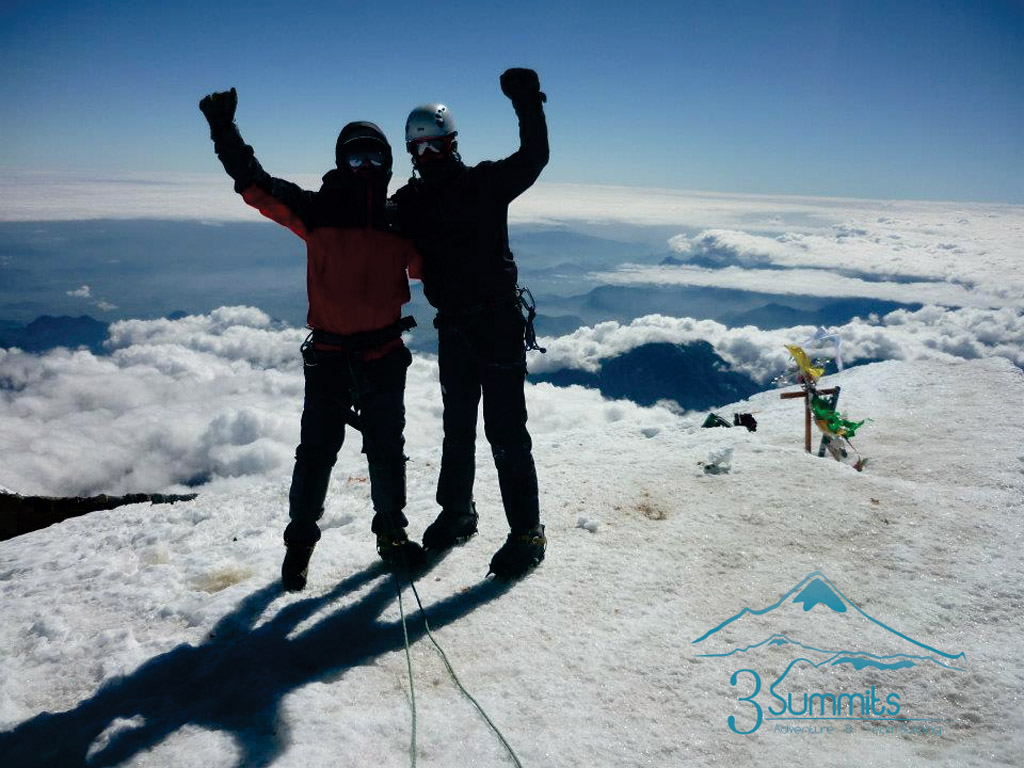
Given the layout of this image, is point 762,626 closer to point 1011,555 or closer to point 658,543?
point 658,543

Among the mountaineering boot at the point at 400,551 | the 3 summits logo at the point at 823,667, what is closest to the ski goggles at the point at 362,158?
the mountaineering boot at the point at 400,551

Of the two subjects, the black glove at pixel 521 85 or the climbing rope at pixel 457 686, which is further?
the black glove at pixel 521 85

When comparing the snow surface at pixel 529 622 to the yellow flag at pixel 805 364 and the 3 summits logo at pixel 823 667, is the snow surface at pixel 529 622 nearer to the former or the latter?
the 3 summits logo at pixel 823 667

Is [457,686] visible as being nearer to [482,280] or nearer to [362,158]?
[482,280]

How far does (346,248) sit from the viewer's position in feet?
16.8

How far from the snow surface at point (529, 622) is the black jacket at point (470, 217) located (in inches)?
118

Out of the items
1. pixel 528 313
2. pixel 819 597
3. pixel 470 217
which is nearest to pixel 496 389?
pixel 528 313

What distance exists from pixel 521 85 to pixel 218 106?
2.52 meters

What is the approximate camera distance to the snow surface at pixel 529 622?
3.69 metres

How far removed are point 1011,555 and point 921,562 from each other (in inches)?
41.4

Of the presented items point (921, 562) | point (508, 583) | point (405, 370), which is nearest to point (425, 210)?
point (405, 370)

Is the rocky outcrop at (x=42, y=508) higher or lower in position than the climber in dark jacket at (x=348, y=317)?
lower

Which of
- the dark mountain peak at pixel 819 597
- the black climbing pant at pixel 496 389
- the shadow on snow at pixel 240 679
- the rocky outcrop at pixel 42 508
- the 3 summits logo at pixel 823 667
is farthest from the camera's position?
the rocky outcrop at pixel 42 508

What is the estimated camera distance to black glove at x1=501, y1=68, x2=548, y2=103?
4957 mm
